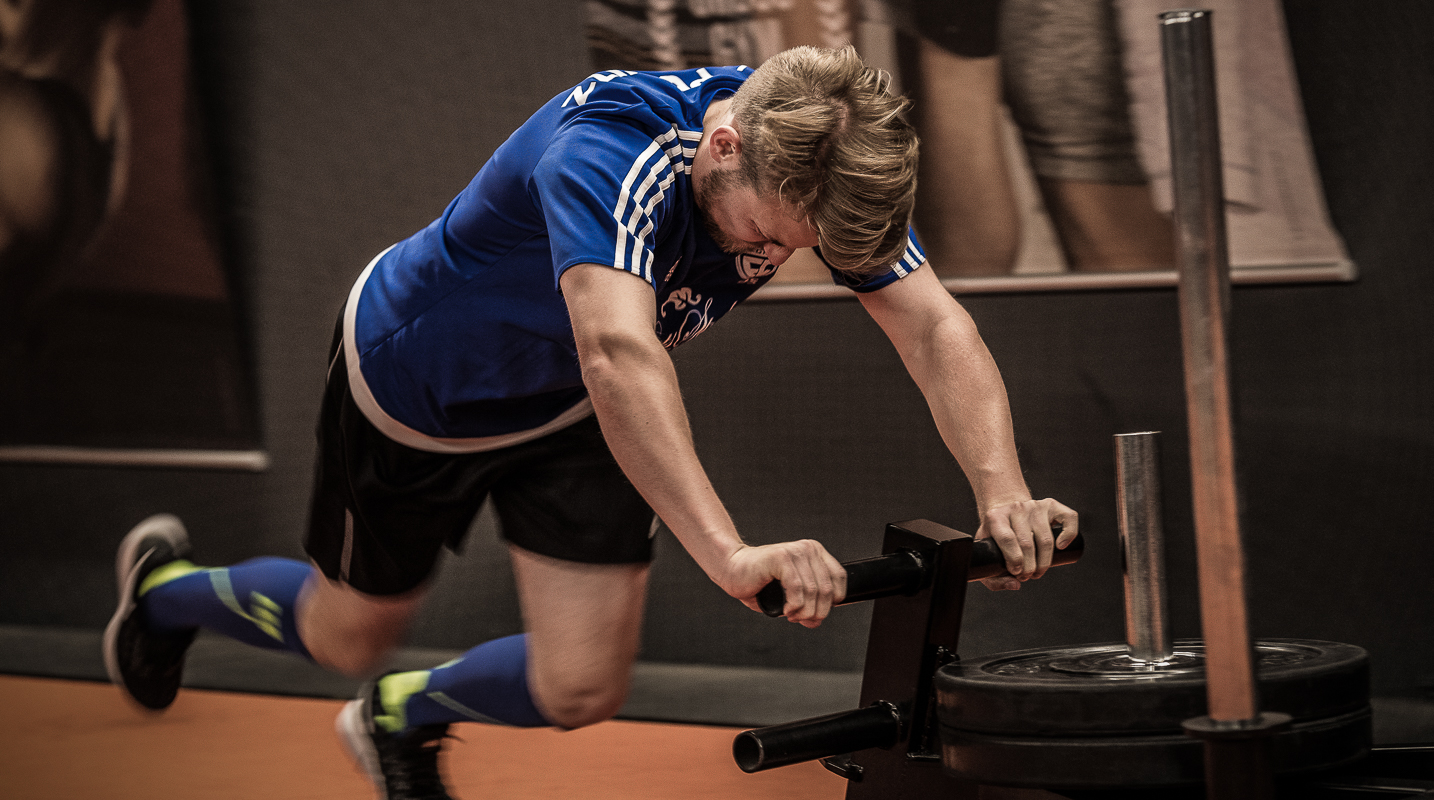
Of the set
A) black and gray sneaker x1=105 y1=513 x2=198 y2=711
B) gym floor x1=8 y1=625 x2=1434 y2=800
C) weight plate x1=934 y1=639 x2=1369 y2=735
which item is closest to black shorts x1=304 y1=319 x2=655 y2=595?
gym floor x1=8 y1=625 x2=1434 y2=800

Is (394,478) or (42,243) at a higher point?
(42,243)

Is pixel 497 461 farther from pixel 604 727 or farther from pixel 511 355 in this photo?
pixel 604 727

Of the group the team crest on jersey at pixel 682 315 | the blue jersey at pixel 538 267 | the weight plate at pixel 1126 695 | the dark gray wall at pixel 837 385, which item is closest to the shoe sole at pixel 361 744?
the blue jersey at pixel 538 267

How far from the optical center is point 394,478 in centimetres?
180

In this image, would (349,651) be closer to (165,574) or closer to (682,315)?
(165,574)

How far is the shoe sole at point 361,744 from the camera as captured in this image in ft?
5.88

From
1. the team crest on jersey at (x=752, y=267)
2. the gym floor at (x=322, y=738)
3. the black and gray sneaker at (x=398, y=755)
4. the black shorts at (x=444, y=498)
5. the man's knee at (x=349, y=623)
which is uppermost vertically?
the team crest on jersey at (x=752, y=267)

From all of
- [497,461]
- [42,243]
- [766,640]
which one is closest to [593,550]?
[497,461]

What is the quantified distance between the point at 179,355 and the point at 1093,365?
2475mm

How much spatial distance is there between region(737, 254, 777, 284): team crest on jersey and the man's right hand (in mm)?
548

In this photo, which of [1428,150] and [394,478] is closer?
[394,478]

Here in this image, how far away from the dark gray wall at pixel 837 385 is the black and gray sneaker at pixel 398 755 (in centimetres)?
128

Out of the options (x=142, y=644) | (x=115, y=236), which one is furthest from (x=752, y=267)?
(x=115, y=236)

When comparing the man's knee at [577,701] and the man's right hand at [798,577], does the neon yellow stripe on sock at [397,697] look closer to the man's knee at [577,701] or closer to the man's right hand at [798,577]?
the man's knee at [577,701]
